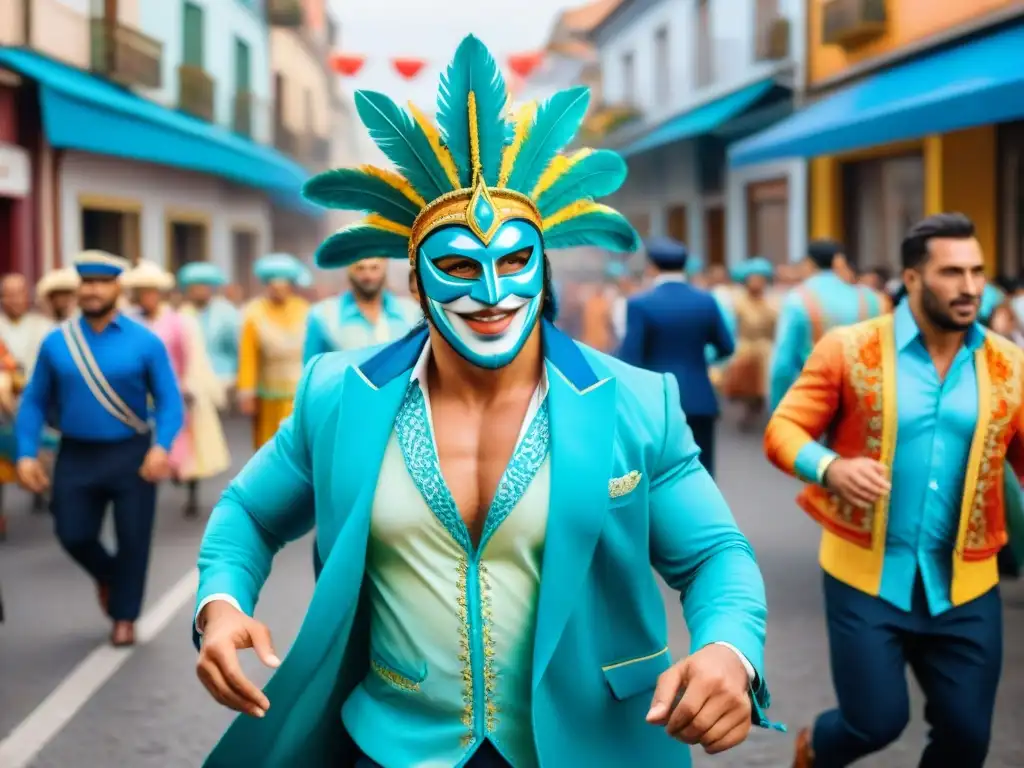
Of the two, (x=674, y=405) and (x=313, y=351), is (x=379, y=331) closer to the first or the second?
(x=313, y=351)

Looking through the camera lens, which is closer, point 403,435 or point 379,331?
point 403,435

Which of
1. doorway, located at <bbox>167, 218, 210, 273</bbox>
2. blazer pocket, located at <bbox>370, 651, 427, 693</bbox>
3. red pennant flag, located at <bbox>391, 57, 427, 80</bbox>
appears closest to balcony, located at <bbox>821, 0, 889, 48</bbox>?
red pennant flag, located at <bbox>391, 57, 427, 80</bbox>

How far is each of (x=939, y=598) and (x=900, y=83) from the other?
47.2ft

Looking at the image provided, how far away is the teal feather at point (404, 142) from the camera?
2.94 m

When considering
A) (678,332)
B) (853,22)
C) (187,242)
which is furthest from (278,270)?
(187,242)

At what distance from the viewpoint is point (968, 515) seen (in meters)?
4.20

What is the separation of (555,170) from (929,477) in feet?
5.87

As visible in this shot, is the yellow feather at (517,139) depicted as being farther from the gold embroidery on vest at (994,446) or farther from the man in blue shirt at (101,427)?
the man in blue shirt at (101,427)

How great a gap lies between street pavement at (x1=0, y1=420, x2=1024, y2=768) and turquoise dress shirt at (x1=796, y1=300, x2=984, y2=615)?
44.6 inches

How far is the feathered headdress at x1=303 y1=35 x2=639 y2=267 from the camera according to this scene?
2896 mm

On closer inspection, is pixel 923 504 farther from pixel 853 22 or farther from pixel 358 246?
pixel 853 22

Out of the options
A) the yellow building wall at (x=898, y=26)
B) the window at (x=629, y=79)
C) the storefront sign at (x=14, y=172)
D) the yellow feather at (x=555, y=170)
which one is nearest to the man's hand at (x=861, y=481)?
the yellow feather at (x=555, y=170)

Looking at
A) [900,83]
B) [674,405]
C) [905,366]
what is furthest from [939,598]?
[900,83]

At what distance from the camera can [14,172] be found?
19.2 m
